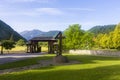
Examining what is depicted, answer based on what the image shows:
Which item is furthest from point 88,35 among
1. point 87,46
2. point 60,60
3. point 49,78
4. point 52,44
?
point 49,78

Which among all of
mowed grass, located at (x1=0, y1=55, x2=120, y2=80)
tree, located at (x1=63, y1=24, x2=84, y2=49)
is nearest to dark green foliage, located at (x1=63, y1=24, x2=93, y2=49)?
tree, located at (x1=63, y1=24, x2=84, y2=49)

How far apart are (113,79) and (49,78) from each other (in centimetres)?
370

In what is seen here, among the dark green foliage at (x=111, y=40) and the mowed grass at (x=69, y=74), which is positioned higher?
the dark green foliage at (x=111, y=40)

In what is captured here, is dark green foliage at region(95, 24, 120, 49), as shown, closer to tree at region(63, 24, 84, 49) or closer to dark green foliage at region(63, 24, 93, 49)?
dark green foliage at region(63, 24, 93, 49)

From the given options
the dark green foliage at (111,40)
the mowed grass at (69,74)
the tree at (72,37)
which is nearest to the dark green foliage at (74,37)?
the tree at (72,37)

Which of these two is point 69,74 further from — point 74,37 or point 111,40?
point 111,40

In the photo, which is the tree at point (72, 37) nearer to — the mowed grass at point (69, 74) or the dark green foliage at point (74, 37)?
the dark green foliage at point (74, 37)

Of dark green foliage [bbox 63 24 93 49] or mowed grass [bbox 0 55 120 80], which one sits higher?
dark green foliage [bbox 63 24 93 49]

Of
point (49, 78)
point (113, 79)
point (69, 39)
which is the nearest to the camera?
point (113, 79)

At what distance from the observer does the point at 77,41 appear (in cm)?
8262

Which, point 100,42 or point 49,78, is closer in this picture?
point 49,78

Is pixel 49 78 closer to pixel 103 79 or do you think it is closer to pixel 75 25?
pixel 103 79

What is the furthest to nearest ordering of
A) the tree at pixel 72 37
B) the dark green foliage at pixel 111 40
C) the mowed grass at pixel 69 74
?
1. the tree at pixel 72 37
2. the dark green foliage at pixel 111 40
3. the mowed grass at pixel 69 74

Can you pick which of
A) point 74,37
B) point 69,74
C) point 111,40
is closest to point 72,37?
point 74,37
